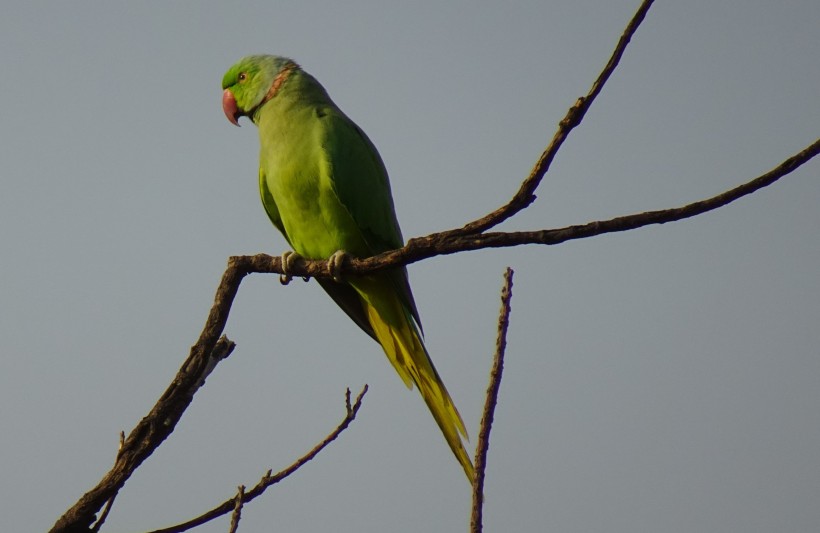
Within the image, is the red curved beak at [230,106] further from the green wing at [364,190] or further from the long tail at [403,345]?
the long tail at [403,345]

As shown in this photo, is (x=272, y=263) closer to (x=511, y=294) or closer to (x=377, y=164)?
(x=511, y=294)

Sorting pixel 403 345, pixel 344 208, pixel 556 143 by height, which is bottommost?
pixel 556 143

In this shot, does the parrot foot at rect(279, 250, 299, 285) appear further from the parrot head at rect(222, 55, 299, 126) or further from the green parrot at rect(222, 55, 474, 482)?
the parrot head at rect(222, 55, 299, 126)

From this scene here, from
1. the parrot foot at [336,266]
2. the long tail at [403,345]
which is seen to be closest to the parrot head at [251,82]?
the long tail at [403,345]

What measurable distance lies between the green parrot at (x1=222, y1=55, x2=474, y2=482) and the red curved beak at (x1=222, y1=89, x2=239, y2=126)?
24.4 inches

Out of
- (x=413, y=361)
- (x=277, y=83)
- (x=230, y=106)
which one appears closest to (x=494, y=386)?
(x=413, y=361)

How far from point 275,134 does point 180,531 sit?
2531 millimetres

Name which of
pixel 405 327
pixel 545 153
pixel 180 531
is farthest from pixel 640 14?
pixel 405 327

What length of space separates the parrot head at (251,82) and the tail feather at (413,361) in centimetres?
149

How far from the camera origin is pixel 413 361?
3918 millimetres

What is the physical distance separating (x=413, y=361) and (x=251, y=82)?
2.09m

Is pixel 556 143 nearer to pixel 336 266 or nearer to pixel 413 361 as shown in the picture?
pixel 336 266

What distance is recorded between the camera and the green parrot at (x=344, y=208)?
3.98 metres

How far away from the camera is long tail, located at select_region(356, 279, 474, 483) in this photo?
11.9 feet
